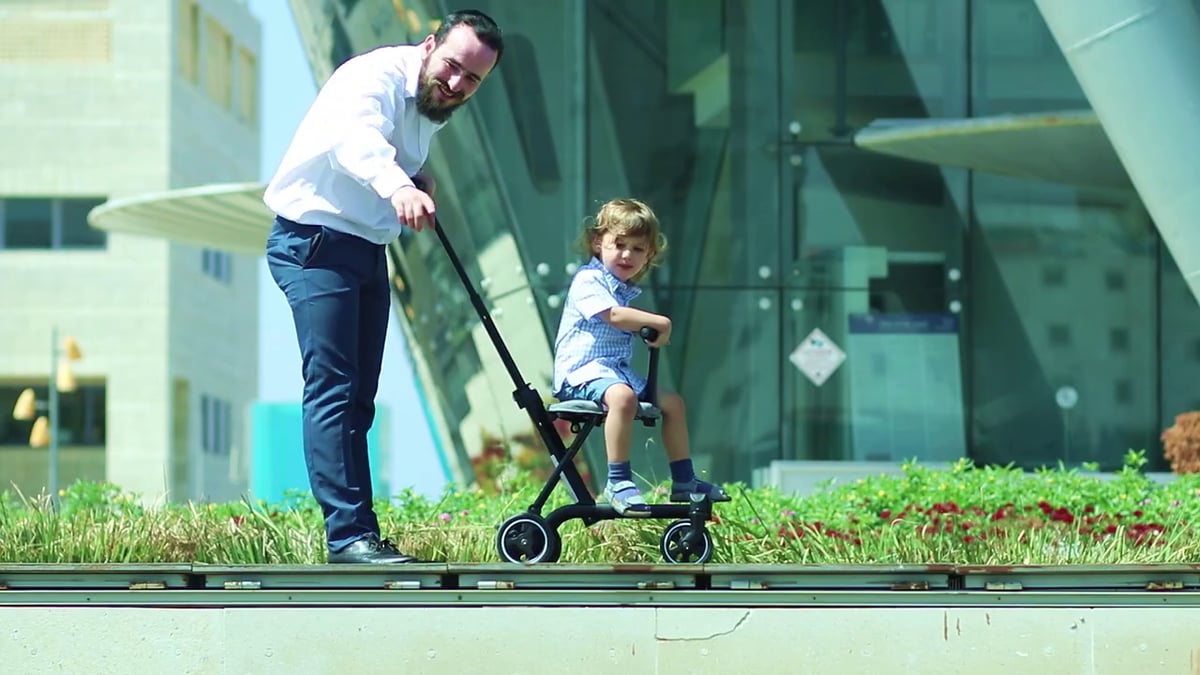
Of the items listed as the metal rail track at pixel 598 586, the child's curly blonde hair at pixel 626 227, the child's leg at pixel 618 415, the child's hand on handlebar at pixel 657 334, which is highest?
the child's curly blonde hair at pixel 626 227

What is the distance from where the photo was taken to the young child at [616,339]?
7.55m

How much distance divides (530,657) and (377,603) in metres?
0.41

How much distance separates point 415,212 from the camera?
6359 millimetres

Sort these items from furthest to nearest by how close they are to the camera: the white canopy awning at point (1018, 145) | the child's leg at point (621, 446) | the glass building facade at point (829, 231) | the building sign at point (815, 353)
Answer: the building sign at point (815, 353), the glass building facade at point (829, 231), the white canopy awning at point (1018, 145), the child's leg at point (621, 446)

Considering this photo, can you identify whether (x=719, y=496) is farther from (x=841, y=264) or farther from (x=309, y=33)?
(x=309, y=33)

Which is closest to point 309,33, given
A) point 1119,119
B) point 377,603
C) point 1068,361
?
point 1068,361

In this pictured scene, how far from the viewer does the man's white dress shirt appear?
6.75 meters

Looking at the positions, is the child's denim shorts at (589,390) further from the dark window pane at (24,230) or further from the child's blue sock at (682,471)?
the dark window pane at (24,230)

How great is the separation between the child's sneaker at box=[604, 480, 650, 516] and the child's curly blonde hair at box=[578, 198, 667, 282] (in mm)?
755

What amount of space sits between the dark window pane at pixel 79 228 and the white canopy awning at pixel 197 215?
3702cm

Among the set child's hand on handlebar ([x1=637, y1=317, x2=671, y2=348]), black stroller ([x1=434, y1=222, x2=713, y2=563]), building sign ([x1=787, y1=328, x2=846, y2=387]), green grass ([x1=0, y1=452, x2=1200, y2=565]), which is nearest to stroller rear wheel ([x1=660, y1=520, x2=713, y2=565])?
black stroller ([x1=434, y1=222, x2=713, y2=563])

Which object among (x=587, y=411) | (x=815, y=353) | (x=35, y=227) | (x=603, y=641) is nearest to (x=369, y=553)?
(x=587, y=411)

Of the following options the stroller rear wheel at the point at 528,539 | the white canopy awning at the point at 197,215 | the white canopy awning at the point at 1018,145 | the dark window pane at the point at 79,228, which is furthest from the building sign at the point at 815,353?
the dark window pane at the point at 79,228

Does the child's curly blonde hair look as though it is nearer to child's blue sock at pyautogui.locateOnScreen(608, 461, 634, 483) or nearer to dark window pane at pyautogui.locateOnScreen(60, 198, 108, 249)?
child's blue sock at pyautogui.locateOnScreen(608, 461, 634, 483)
